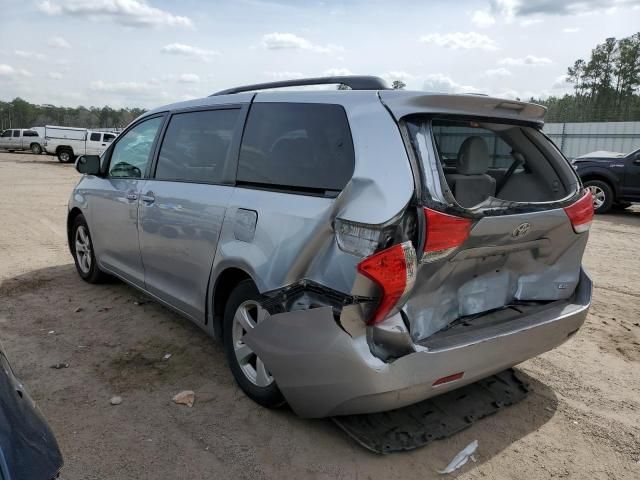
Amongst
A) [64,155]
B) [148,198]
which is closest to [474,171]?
[148,198]

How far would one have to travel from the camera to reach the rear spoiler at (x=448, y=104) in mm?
2635

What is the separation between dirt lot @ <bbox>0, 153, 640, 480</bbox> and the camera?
2.75m

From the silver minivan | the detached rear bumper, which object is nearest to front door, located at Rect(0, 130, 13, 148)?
the silver minivan

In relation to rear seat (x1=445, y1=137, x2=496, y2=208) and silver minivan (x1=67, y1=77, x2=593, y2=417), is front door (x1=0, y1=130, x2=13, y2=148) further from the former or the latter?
rear seat (x1=445, y1=137, x2=496, y2=208)

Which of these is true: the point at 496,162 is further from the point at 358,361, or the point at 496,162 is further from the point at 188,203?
the point at 188,203

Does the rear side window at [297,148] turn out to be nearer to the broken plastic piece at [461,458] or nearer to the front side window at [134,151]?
the front side window at [134,151]

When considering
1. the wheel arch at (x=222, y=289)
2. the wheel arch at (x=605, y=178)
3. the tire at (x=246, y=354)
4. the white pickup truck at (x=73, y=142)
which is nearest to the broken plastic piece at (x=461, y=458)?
the tire at (x=246, y=354)

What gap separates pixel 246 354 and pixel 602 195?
11.2 m

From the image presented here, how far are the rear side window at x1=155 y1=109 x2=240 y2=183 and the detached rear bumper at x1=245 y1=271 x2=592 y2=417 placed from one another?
126 cm

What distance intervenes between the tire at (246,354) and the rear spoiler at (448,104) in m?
1.28

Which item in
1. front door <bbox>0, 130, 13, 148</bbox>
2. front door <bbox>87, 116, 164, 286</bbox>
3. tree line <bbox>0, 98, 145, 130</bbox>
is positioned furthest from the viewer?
tree line <bbox>0, 98, 145, 130</bbox>

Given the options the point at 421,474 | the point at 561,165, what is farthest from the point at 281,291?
the point at 561,165

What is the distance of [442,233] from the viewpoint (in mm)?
2455

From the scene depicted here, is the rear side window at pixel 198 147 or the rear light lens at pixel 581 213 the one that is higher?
the rear side window at pixel 198 147
